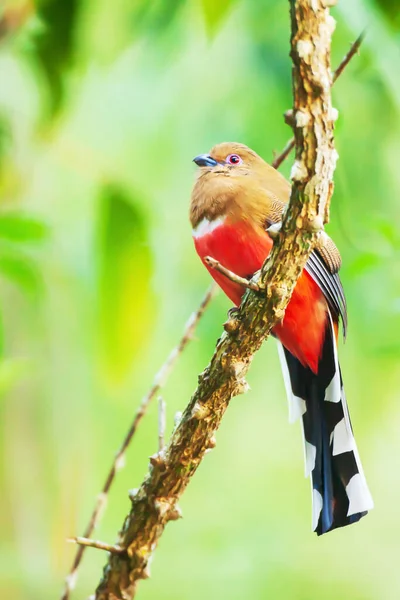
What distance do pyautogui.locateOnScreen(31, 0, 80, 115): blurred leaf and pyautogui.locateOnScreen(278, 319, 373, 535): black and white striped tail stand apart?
2.31 ft

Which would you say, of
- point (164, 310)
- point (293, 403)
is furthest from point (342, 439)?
point (164, 310)

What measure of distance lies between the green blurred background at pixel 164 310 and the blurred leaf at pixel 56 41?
5 centimetres

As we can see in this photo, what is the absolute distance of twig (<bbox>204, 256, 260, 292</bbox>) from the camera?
94 centimetres

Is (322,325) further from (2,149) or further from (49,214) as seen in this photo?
(49,214)

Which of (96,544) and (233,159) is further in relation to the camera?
(233,159)

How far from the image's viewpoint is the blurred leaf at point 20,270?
1.33 meters

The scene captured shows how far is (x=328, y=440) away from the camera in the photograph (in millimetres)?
1507

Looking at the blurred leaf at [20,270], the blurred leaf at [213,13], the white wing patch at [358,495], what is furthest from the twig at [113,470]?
the blurred leaf at [213,13]

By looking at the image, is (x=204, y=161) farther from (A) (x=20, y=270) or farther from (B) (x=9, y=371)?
(B) (x=9, y=371)

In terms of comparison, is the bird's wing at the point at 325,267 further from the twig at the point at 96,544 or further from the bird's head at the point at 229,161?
the twig at the point at 96,544

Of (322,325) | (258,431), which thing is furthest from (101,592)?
(258,431)

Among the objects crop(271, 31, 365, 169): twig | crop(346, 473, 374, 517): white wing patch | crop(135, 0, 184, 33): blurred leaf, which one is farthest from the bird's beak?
crop(346, 473, 374, 517): white wing patch

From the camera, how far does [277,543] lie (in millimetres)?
3471

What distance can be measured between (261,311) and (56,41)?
438mm
